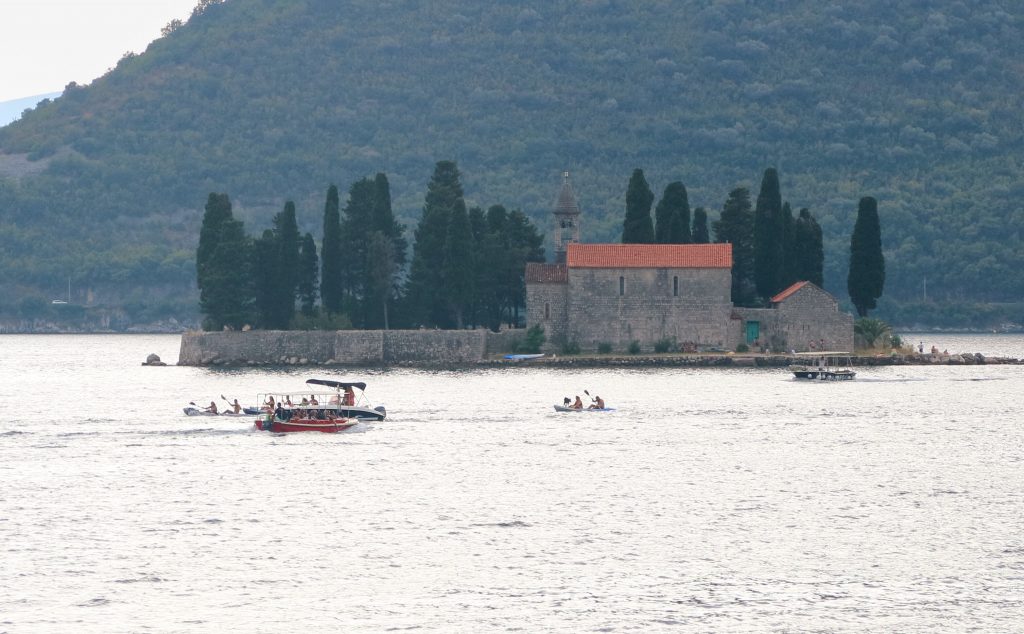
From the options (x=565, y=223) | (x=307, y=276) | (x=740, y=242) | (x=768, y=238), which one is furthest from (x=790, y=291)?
(x=307, y=276)

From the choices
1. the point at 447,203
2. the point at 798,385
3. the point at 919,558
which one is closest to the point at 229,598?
the point at 919,558

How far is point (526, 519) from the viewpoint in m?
53.4

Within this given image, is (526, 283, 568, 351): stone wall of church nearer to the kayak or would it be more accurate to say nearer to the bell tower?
the bell tower

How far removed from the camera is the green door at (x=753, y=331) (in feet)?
375

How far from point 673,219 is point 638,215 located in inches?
94.8

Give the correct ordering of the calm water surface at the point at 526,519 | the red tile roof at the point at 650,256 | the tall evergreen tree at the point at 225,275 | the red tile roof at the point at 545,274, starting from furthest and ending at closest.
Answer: the tall evergreen tree at the point at 225,275 < the red tile roof at the point at 545,274 < the red tile roof at the point at 650,256 < the calm water surface at the point at 526,519

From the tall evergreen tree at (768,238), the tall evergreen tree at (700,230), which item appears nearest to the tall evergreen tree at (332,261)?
the tall evergreen tree at (700,230)

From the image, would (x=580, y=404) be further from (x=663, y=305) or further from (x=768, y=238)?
(x=768, y=238)

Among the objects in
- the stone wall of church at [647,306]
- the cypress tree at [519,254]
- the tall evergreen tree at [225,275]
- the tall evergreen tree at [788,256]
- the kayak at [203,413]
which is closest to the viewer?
the kayak at [203,413]

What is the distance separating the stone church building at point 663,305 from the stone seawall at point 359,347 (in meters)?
4.00

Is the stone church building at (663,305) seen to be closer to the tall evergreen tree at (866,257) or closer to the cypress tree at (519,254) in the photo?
the tall evergreen tree at (866,257)

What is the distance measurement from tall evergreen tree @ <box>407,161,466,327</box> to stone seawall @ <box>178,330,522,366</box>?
3038 mm

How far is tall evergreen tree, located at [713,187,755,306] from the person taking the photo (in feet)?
386

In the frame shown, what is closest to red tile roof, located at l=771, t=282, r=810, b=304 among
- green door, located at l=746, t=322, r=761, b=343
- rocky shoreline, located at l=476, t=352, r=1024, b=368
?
green door, located at l=746, t=322, r=761, b=343
